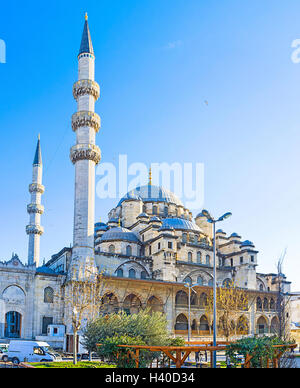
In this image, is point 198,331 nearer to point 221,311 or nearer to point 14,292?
point 221,311

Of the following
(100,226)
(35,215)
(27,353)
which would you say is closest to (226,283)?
(100,226)

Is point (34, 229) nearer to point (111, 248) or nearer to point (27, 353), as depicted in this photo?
point (111, 248)

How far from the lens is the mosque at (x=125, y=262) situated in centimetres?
3184

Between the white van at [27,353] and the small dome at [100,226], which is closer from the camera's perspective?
the white van at [27,353]

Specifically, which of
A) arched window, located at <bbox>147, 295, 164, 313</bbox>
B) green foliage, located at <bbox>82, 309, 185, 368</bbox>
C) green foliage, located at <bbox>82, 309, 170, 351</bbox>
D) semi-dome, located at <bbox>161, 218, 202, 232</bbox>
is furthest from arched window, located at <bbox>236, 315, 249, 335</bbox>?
green foliage, located at <bbox>82, 309, 170, 351</bbox>

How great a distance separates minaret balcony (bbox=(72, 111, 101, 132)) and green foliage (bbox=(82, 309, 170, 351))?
18.6 metres

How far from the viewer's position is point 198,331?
126 feet

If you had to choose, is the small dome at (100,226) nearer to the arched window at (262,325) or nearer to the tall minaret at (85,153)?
the tall minaret at (85,153)

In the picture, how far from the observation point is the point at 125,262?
133 ft

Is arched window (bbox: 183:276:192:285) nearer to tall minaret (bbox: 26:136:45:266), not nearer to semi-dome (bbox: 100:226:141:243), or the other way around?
semi-dome (bbox: 100:226:141:243)

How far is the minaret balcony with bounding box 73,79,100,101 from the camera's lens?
34719 millimetres

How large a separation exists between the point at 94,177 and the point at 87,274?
7469mm

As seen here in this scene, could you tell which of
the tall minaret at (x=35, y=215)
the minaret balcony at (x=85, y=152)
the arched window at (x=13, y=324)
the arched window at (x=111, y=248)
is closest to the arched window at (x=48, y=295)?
the arched window at (x=13, y=324)
